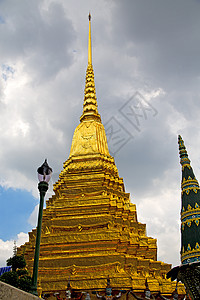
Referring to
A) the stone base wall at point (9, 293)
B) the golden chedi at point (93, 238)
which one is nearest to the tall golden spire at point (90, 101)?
the golden chedi at point (93, 238)

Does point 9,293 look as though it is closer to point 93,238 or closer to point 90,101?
point 93,238

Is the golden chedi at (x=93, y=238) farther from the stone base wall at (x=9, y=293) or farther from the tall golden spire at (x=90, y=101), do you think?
the stone base wall at (x=9, y=293)

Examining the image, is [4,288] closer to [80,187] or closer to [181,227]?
[181,227]

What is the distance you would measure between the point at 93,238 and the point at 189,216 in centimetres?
819

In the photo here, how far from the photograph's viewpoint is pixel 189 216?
10773mm

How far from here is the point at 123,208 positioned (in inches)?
794

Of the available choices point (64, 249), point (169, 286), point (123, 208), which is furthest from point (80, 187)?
point (169, 286)

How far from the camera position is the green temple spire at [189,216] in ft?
33.2

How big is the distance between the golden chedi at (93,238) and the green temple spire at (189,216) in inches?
241

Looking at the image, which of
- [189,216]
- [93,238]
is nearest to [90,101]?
[93,238]

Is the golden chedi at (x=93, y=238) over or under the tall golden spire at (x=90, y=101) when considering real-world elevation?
under

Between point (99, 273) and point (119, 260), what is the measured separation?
129 cm

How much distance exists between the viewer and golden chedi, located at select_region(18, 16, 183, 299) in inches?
623

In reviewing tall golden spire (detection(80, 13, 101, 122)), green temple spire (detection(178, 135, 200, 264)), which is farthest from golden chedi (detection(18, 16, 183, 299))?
green temple spire (detection(178, 135, 200, 264))
